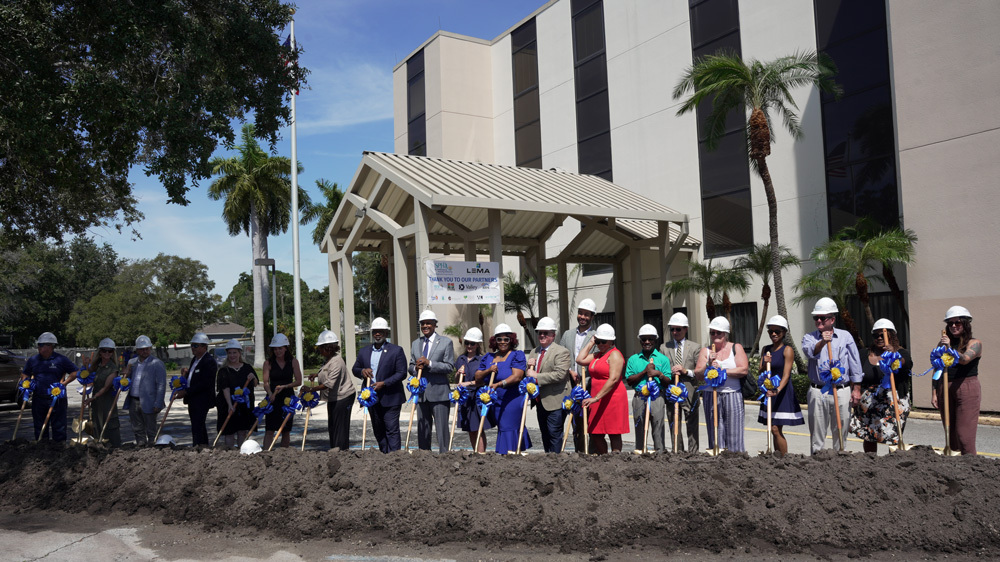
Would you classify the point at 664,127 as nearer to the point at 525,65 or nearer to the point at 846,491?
the point at 525,65

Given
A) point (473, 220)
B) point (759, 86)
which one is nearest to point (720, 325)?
point (759, 86)

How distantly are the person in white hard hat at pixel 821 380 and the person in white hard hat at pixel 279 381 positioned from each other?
5.69 metres

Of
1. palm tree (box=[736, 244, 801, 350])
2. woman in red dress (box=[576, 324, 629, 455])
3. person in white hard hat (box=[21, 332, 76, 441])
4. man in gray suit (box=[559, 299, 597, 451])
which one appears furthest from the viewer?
palm tree (box=[736, 244, 801, 350])

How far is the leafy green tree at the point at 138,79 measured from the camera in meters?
8.41

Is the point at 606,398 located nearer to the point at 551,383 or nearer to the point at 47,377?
the point at 551,383

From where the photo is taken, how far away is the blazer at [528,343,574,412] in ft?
24.9

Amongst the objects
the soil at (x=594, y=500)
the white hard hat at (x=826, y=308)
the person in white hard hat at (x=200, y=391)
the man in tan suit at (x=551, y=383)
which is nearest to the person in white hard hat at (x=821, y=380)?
the white hard hat at (x=826, y=308)

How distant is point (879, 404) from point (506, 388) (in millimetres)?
3664

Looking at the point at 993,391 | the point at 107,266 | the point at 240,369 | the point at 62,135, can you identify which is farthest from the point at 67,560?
the point at 107,266

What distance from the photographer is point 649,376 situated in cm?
735

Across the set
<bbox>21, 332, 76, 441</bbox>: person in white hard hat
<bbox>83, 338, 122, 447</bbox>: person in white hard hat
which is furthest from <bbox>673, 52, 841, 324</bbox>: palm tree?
<bbox>21, 332, 76, 441</bbox>: person in white hard hat

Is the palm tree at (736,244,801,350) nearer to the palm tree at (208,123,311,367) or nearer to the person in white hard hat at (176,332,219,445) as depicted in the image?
the person in white hard hat at (176,332,219,445)

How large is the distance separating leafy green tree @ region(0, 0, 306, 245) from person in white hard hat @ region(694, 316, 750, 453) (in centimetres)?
656

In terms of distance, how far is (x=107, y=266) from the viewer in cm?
6781
